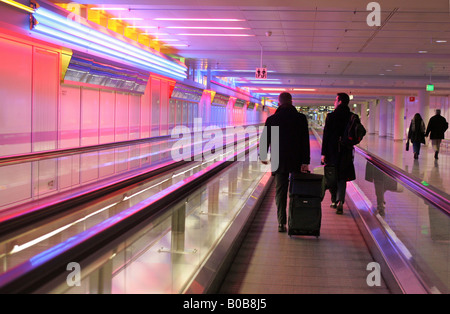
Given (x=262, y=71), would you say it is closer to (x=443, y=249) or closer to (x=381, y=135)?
(x=443, y=249)

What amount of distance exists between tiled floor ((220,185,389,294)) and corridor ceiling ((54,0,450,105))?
17.4 feet

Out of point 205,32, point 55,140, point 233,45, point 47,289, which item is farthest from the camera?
point 233,45

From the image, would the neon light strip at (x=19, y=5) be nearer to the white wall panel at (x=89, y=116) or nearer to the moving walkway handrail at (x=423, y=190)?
the white wall panel at (x=89, y=116)

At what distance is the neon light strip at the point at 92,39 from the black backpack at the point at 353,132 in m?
6.60

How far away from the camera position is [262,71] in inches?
685

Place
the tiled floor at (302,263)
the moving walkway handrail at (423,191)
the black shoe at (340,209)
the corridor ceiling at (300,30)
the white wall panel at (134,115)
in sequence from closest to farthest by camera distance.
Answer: the moving walkway handrail at (423,191) → the tiled floor at (302,263) → the black shoe at (340,209) → the corridor ceiling at (300,30) → the white wall panel at (134,115)

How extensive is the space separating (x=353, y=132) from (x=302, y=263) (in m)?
2.65

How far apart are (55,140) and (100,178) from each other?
4.93 metres

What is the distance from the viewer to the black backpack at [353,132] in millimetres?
6906

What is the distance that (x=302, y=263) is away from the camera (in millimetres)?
4969

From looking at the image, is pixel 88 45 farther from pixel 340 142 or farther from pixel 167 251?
pixel 167 251

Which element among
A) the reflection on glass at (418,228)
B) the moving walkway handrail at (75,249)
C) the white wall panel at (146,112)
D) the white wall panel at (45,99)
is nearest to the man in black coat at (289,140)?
the reflection on glass at (418,228)

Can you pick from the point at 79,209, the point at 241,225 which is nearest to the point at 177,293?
the point at 241,225

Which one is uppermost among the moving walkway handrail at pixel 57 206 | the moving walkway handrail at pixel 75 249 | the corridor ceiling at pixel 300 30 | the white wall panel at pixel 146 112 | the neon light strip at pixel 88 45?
the corridor ceiling at pixel 300 30
